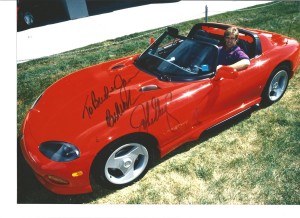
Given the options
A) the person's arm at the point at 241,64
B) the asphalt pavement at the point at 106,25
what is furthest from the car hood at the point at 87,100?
the asphalt pavement at the point at 106,25

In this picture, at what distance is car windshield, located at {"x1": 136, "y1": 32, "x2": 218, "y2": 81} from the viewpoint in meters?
3.52

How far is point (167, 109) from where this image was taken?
3160mm

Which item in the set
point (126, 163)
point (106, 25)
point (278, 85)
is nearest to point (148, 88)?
point (126, 163)

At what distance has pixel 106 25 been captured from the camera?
934 centimetres

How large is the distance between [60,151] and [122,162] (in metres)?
0.65

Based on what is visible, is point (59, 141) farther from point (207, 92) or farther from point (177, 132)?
point (207, 92)

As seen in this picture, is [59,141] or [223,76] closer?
[59,141]

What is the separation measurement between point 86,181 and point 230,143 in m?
1.99

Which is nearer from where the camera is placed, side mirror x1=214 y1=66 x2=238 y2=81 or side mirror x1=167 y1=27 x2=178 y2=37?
side mirror x1=214 y1=66 x2=238 y2=81

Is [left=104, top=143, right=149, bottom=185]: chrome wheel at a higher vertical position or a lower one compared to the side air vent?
lower

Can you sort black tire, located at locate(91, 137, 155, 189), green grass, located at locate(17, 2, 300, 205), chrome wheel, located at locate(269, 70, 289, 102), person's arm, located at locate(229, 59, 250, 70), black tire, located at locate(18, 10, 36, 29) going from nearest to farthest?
black tire, located at locate(91, 137, 155, 189)
green grass, located at locate(17, 2, 300, 205)
person's arm, located at locate(229, 59, 250, 70)
chrome wheel, located at locate(269, 70, 289, 102)
black tire, located at locate(18, 10, 36, 29)

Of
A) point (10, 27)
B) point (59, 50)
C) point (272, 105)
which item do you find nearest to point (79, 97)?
point (10, 27)
